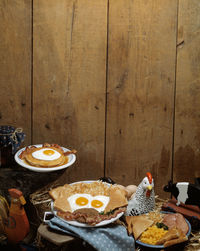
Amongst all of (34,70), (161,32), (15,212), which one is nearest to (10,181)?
(15,212)

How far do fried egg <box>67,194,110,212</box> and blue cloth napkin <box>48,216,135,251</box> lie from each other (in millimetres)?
140

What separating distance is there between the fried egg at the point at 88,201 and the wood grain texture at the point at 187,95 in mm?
665

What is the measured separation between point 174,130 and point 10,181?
108 cm

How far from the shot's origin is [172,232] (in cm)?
143

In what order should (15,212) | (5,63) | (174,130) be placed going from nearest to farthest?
1. (15,212)
2. (5,63)
3. (174,130)

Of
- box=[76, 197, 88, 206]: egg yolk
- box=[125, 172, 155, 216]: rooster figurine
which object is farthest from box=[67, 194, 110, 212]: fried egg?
box=[125, 172, 155, 216]: rooster figurine

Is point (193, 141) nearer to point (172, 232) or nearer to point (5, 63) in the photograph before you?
point (172, 232)

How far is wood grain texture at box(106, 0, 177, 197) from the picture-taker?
1.87 meters

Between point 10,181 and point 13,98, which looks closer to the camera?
point 10,181

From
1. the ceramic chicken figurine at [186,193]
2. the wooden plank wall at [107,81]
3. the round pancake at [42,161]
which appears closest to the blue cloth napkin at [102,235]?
the round pancake at [42,161]

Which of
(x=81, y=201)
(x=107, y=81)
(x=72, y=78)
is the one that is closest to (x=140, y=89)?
(x=107, y=81)

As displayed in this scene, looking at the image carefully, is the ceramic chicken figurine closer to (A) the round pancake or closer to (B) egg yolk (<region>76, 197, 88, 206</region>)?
(B) egg yolk (<region>76, 197, 88, 206</region>)

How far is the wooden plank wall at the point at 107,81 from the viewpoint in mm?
1844

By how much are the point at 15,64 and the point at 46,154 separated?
605 millimetres
